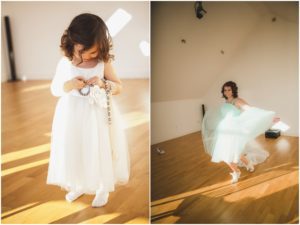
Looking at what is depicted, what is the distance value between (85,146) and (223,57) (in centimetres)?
103

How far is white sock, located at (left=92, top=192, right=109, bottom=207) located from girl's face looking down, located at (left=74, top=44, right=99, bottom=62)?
877mm

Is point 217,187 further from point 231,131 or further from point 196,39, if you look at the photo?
point 196,39

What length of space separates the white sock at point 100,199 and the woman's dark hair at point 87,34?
885mm

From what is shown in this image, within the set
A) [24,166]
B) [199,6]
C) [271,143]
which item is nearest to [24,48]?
[24,166]

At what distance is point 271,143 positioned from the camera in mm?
2160

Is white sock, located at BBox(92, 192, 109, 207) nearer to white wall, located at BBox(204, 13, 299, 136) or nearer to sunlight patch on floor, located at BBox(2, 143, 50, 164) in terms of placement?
sunlight patch on floor, located at BBox(2, 143, 50, 164)

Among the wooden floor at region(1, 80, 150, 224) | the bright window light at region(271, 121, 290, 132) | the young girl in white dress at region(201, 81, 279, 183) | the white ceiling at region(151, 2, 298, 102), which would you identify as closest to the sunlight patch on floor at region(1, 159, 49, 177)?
the wooden floor at region(1, 80, 150, 224)

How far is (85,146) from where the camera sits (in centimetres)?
202

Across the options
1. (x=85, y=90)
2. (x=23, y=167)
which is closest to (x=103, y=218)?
(x=85, y=90)

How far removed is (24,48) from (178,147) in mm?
3322

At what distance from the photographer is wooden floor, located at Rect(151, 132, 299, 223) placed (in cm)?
208

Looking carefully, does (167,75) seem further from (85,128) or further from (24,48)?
(24,48)

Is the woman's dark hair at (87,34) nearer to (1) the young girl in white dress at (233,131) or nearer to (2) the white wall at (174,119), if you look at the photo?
(2) the white wall at (174,119)

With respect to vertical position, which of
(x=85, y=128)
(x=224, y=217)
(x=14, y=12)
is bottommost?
(x=224, y=217)
